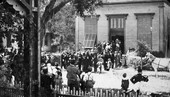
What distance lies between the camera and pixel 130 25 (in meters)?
25.7

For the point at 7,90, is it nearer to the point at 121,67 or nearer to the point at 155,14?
the point at 121,67

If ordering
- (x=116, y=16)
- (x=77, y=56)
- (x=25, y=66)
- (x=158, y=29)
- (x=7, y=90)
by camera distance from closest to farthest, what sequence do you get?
(x=25, y=66), (x=7, y=90), (x=77, y=56), (x=158, y=29), (x=116, y=16)

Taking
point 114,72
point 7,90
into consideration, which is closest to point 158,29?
point 114,72

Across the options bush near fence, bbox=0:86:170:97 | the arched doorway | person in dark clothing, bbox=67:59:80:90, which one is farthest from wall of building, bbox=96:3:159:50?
bush near fence, bbox=0:86:170:97

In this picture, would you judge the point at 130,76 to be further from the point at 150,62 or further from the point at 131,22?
the point at 131,22

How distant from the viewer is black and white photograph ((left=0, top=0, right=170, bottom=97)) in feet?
23.7

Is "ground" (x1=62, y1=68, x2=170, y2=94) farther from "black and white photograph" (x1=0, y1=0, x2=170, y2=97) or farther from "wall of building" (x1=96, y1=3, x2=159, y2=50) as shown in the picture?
"wall of building" (x1=96, y1=3, x2=159, y2=50)

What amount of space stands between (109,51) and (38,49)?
12.2 m

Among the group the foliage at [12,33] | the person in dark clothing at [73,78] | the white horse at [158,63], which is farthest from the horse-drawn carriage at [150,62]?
the foliage at [12,33]

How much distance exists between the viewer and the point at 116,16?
2631 cm

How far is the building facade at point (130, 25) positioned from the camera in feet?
81.5

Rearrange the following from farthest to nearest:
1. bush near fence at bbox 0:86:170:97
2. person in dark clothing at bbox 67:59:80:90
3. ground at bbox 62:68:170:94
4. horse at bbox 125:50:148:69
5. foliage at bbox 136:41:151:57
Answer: foliage at bbox 136:41:151:57, horse at bbox 125:50:148:69, ground at bbox 62:68:170:94, person in dark clothing at bbox 67:59:80:90, bush near fence at bbox 0:86:170:97

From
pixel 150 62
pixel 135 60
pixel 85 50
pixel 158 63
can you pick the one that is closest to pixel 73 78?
pixel 150 62

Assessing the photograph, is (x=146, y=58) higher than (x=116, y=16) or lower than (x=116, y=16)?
lower
